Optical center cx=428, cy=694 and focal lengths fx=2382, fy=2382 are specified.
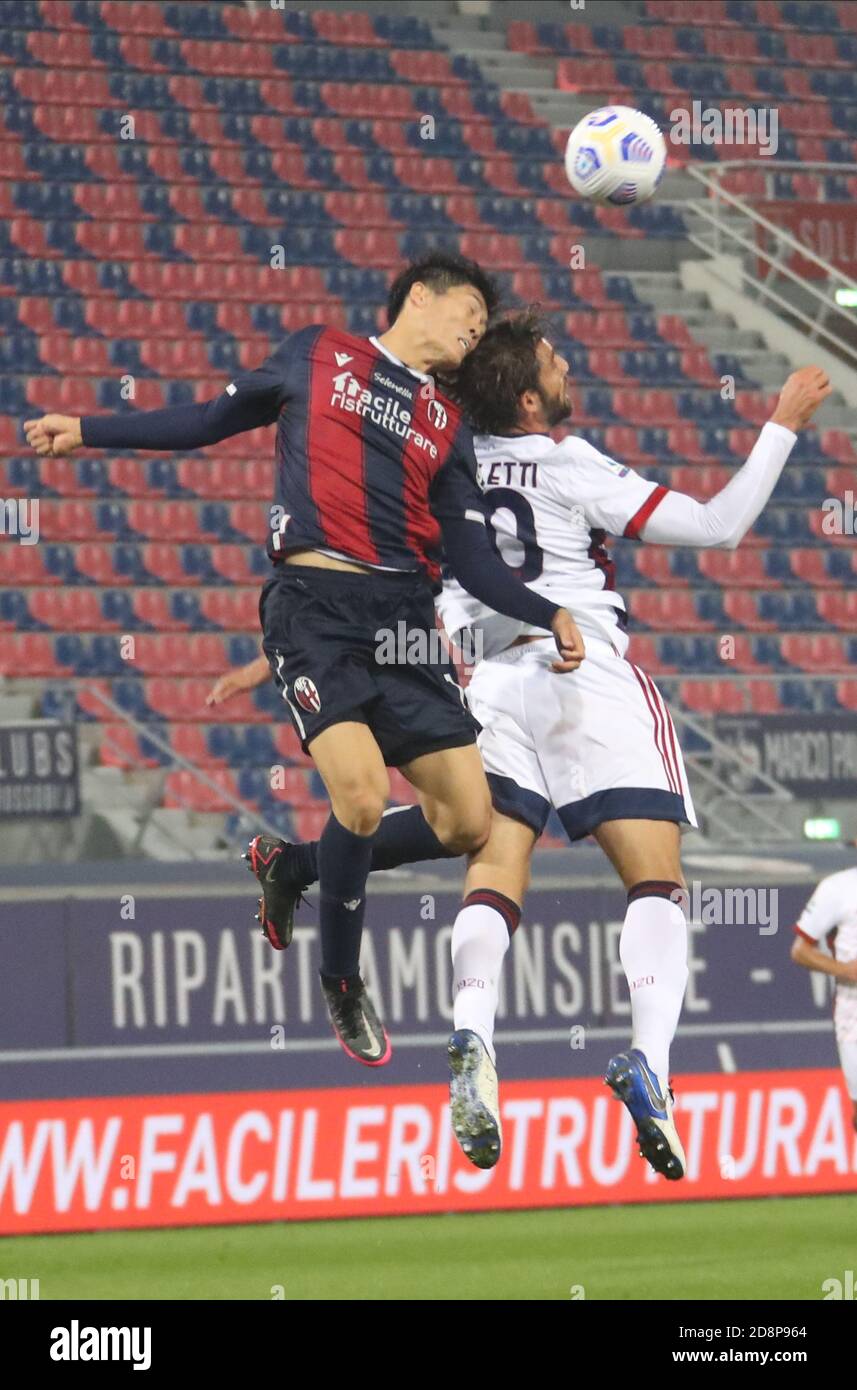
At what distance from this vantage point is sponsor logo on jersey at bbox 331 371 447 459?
216 inches

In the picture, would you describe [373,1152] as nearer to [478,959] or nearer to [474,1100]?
[478,959]

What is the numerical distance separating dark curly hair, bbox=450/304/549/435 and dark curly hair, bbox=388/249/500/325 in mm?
88

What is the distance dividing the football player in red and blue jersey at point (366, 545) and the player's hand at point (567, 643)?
38 mm

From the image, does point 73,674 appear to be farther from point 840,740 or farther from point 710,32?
point 710,32

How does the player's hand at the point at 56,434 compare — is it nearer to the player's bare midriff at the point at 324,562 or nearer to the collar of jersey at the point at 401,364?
the player's bare midriff at the point at 324,562

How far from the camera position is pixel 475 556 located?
18.2ft

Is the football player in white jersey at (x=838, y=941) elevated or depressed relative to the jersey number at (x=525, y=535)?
depressed

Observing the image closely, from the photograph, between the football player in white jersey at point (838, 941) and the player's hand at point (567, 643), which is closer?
the player's hand at point (567, 643)

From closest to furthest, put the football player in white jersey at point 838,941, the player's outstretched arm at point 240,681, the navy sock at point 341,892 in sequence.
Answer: the navy sock at point 341,892 < the player's outstretched arm at point 240,681 < the football player in white jersey at point 838,941

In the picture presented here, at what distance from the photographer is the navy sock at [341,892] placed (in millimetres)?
5594

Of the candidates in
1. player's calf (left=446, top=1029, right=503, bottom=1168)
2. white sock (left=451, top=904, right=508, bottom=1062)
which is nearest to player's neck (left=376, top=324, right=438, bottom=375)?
white sock (left=451, top=904, right=508, bottom=1062)

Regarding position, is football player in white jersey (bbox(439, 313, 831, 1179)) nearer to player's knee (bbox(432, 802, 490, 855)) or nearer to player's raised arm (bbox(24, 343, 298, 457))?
player's knee (bbox(432, 802, 490, 855))

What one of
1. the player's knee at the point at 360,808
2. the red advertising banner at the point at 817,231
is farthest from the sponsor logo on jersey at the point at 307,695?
the red advertising banner at the point at 817,231

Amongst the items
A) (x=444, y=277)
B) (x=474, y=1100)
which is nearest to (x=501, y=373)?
(x=444, y=277)
